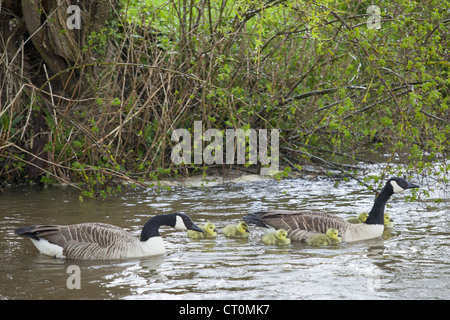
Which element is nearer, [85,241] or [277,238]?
[85,241]

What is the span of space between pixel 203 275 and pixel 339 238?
7.94ft

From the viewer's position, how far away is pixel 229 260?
7984 millimetres

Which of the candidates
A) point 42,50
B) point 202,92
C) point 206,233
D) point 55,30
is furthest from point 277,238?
point 42,50

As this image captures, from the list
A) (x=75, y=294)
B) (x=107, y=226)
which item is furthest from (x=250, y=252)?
(x=75, y=294)

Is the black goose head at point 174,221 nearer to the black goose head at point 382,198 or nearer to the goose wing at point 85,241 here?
the goose wing at point 85,241

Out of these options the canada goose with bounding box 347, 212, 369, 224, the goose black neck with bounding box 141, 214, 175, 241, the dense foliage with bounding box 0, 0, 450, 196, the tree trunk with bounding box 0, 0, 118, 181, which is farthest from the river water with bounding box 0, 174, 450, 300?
the tree trunk with bounding box 0, 0, 118, 181

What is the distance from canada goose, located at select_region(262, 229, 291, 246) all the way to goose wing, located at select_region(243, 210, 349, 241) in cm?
33

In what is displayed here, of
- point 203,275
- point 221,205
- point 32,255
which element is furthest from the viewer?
point 221,205

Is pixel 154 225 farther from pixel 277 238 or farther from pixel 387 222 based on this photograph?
pixel 387 222

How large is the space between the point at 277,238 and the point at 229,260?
110 cm

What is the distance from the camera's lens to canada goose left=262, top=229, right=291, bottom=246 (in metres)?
8.83

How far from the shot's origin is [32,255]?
8273 mm

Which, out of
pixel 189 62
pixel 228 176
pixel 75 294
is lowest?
pixel 75 294

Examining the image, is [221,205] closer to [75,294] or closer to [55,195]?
[55,195]
